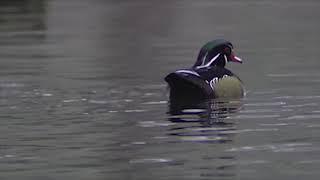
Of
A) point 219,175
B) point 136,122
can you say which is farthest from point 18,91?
point 219,175

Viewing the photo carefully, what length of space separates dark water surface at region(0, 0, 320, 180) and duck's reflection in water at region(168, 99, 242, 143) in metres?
0.01

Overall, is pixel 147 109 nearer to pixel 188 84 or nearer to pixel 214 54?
pixel 188 84

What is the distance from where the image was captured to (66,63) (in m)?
18.9

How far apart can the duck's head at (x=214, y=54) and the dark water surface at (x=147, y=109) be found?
1.70ft

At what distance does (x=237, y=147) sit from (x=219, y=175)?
4.22 ft

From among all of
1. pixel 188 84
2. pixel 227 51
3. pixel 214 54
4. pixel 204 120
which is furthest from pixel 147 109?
pixel 227 51

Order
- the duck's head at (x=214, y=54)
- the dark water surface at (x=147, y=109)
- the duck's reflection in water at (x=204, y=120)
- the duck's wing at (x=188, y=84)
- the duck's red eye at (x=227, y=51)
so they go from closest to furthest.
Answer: the dark water surface at (x=147, y=109) < the duck's reflection in water at (x=204, y=120) < the duck's wing at (x=188, y=84) < the duck's head at (x=214, y=54) < the duck's red eye at (x=227, y=51)

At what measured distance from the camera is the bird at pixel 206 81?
13.9 metres

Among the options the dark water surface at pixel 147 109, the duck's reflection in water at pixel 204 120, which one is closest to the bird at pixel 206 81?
the duck's reflection in water at pixel 204 120

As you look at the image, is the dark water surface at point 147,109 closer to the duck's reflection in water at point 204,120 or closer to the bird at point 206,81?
the duck's reflection in water at point 204,120

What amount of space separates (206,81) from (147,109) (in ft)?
3.34

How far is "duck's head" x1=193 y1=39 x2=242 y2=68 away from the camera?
589 inches

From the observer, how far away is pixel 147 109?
528 inches

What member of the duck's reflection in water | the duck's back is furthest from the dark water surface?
the duck's back
